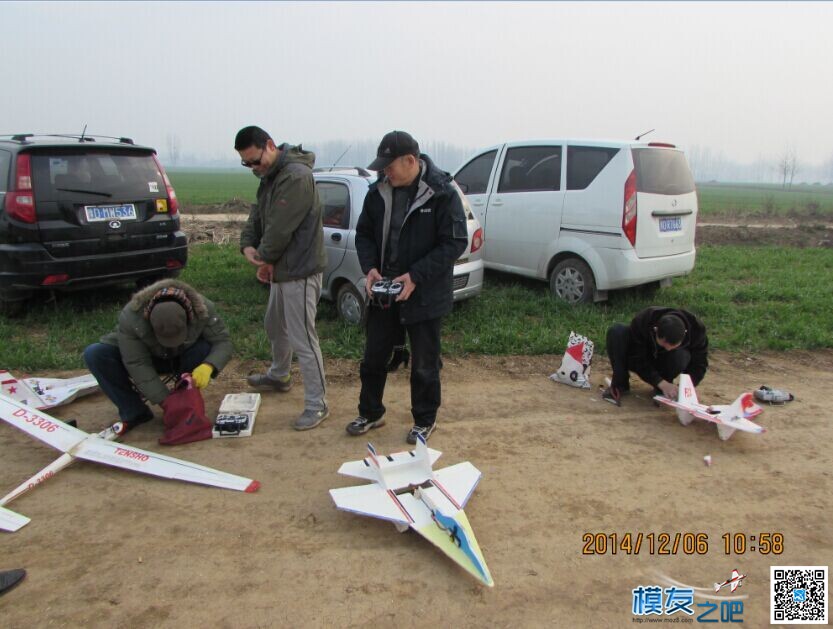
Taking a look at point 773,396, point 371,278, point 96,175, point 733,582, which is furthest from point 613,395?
point 96,175

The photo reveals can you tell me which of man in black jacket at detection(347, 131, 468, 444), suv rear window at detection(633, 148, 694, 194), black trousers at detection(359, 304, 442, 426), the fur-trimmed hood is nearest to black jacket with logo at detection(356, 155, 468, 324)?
man in black jacket at detection(347, 131, 468, 444)

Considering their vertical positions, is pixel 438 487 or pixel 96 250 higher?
pixel 96 250

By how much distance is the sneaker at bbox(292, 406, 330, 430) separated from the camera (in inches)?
145

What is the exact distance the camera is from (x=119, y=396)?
3.61m

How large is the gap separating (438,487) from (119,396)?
87.9 inches

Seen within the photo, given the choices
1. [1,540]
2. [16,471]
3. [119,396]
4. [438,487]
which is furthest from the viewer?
[119,396]

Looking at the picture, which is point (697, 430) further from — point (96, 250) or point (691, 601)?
point (96, 250)

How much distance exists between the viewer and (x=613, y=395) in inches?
165

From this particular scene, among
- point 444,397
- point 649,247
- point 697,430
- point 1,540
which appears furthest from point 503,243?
point 1,540

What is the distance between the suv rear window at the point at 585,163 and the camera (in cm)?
609

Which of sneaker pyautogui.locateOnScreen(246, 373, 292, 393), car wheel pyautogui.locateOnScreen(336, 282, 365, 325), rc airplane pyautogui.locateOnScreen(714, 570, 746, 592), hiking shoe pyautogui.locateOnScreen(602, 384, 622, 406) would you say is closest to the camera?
rc airplane pyautogui.locateOnScreen(714, 570, 746, 592)

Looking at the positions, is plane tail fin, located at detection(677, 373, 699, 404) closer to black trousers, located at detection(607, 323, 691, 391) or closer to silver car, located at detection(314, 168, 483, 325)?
black trousers, located at detection(607, 323, 691, 391)

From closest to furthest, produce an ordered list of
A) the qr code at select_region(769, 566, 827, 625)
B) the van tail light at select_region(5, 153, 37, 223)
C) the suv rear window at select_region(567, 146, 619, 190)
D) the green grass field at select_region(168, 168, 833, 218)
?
the qr code at select_region(769, 566, 827, 625) → the van tail light at select_region(5, 153, 37, 223) → the suv rear window at select_region(567, 146, 619, 190) → the green grass field at select_region(168, 168, 833, 218)

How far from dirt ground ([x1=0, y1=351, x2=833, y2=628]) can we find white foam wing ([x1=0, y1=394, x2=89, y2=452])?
6.4 inches
